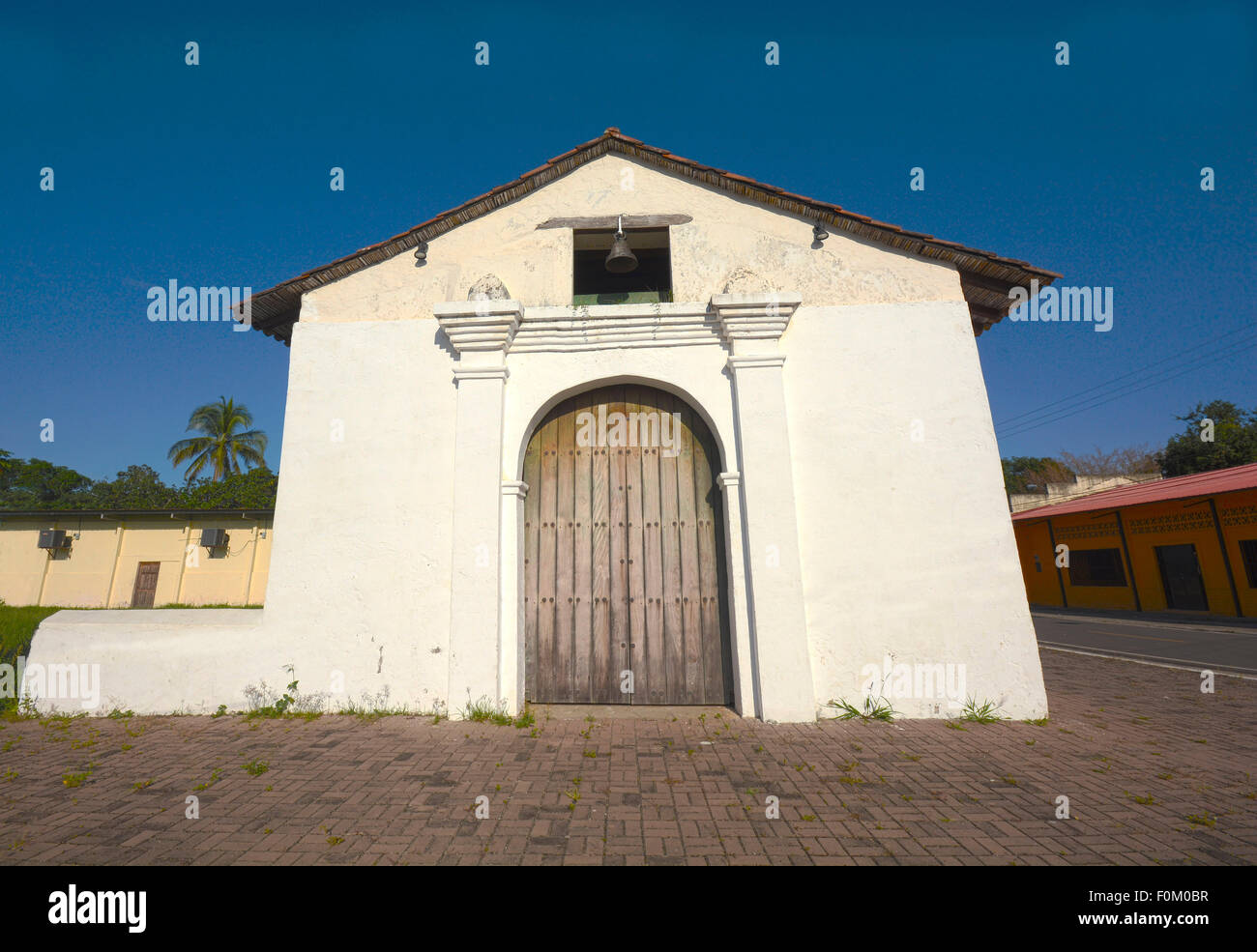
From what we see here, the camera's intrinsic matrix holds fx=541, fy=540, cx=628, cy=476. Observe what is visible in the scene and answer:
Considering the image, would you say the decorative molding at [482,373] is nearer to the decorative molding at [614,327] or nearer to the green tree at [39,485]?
the decorative molding at [614,327]

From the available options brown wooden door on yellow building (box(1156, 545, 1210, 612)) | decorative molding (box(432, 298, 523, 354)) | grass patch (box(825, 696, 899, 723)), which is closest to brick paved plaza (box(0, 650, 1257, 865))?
grass patch (box(825, 696, 899, 723))

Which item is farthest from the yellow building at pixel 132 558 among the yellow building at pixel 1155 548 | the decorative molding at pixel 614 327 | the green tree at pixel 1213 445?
the green tree at pixel 1213 445

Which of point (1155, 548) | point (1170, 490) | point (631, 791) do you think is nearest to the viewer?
point (631, 791)

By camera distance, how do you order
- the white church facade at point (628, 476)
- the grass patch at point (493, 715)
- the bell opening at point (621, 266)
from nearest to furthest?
1. the grass patch at point (493, 715)
2. the white church facade at point (628, 476)
3. the bell opening at point (621, 266)

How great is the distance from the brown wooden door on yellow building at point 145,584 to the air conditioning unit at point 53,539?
246 cm

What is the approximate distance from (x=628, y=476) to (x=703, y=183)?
3336 mm

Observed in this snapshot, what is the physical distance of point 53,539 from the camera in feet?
61.6

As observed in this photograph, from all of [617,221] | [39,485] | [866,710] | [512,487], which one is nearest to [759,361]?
[617,221]

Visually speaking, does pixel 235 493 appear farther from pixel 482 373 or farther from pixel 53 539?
pixel 482 373

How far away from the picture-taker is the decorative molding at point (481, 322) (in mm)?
5410

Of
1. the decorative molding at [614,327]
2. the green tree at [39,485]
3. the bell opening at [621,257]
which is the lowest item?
the decorative molding at [614,327]

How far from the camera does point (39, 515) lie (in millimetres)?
19078
